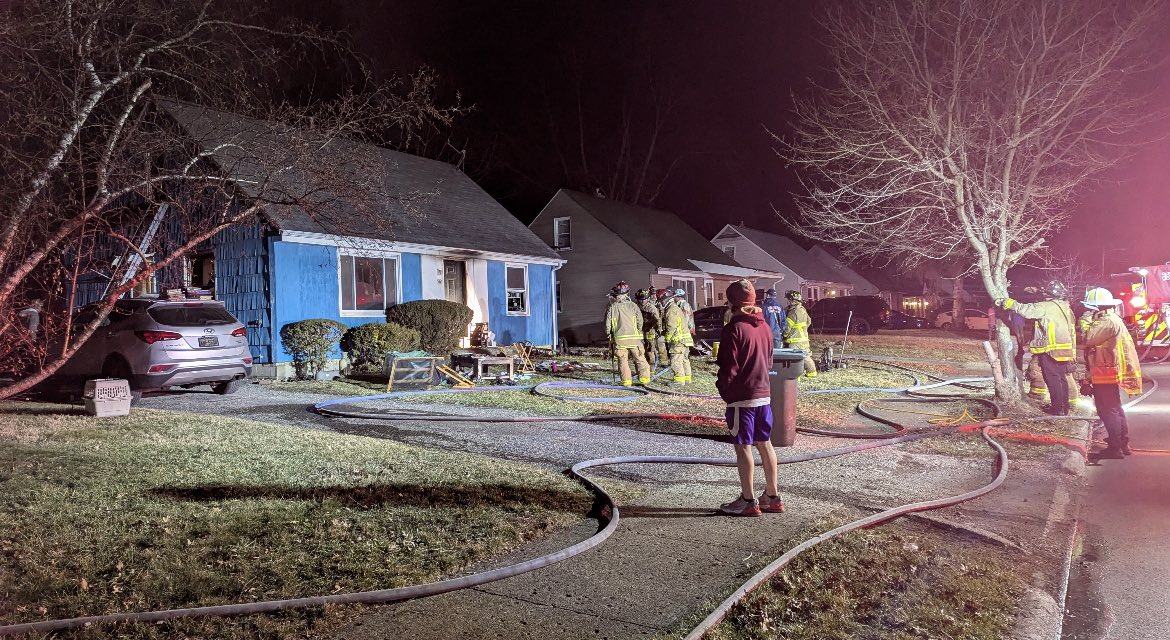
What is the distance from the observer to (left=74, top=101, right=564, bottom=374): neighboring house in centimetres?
1471

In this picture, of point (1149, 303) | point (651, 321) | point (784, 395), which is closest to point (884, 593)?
point (784, 395)

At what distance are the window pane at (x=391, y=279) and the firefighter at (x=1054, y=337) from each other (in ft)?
39.5

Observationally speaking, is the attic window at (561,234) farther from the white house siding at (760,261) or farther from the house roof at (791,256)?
the house roof at (791,256)

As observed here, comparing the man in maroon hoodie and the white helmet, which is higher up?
the white helmet

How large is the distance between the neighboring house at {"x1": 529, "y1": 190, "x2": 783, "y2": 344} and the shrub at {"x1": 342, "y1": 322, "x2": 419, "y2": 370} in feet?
45.5

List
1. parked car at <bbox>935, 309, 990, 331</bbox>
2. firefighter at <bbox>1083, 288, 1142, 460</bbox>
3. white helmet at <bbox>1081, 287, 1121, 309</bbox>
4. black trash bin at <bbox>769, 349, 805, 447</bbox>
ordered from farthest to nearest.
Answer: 1. parked car at <bbox>935, 309, 990, 331</bbox>
2. white helmet at <bbox>1081, 287, 1121, 309</bbox>
3. firefighter at <bbox>1083, 288, 1142, 460</bbox>
4. black trash bin at <bbox>769, 349, 805, 447</bbox>

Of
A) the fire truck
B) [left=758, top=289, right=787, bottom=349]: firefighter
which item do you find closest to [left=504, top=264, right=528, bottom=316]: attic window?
[left=758, top=289, right=787, bottom=349]: firefighter

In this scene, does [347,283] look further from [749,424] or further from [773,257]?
[773,257]

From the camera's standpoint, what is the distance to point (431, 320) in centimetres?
1673

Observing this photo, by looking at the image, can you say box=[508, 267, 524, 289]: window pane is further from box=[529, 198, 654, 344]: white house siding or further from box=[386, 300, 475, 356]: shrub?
box=[529, 198, 654, 344]: white house siding

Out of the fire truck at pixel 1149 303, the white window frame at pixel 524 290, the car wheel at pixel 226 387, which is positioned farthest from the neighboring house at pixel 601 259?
the car wheel at pixel 226 387

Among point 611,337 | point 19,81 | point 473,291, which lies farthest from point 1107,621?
point 473,291

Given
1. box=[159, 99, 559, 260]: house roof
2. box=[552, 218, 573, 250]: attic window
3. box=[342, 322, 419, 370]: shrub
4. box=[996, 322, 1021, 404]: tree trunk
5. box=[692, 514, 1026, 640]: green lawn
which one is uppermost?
box=[552, 218, 573, 250]: attic window

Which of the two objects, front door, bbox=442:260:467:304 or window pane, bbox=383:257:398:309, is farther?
front door, bbox=442:260:467:304
